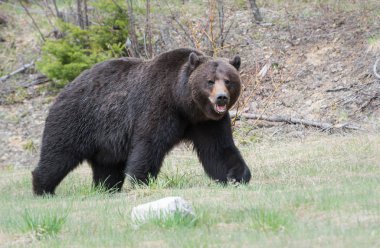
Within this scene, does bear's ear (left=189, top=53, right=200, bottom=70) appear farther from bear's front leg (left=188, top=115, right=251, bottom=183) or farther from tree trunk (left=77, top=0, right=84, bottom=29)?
tree trunk (left=77, top=0, right=84, bottom=29)

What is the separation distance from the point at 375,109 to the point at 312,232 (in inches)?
396

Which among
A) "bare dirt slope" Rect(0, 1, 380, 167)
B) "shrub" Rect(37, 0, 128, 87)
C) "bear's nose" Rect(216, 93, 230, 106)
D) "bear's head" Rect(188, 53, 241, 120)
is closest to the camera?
"bear's nose" Rect(216, 93, 230, 106)

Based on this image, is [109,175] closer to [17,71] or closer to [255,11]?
[255,11]

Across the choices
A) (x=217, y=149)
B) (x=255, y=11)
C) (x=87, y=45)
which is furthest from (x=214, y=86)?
(x=255, y=11)

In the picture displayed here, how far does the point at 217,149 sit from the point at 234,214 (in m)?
3.26

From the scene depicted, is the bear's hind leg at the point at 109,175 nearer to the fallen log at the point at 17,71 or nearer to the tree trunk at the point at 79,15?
the tree trunk at the point at 79,15

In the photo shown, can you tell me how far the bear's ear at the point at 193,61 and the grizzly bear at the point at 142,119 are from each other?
0.4 inches

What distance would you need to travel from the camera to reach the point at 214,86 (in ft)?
31.8

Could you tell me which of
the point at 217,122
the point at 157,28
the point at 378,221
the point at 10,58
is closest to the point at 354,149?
the point at 217,122

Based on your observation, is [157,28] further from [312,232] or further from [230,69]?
[312,232]

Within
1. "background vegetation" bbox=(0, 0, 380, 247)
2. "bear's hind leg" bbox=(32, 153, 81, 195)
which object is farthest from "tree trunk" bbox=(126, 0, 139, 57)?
"bear's hind leg" bbox=(32, 153, 81, 195)

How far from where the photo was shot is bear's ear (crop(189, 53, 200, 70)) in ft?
32.8

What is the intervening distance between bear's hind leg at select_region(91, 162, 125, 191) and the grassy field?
0.61 meters

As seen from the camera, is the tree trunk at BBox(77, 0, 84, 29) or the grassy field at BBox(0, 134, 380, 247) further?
the tree trunk at BBox(77, 0, 84, 29)
